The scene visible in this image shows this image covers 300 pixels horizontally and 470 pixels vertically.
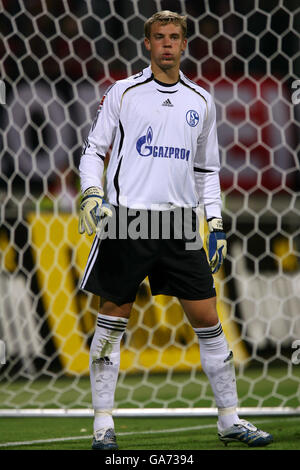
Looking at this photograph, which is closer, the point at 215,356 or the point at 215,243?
the point at 215,356

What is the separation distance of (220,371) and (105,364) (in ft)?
1.34

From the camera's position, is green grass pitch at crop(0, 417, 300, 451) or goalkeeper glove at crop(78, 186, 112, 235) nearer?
goalkeeper glove at crop(78, 186, 112, 235)

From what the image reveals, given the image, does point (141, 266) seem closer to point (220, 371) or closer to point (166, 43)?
point (220, 371)

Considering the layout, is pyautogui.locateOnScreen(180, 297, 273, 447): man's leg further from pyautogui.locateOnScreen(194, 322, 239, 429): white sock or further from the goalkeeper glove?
the goalkeeper glove

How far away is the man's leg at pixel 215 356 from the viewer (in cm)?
306

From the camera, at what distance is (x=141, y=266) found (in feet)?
9.88

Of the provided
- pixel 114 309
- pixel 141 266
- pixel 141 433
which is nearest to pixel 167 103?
pixel 141 266

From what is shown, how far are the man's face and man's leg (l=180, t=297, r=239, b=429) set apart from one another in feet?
2.73

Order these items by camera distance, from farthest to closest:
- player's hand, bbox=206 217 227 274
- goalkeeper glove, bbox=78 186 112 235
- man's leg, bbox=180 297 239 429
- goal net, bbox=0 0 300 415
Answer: goal net, bbox=0 0 300 415, player's hand, bbox=206 217 227 274, man's leg, bbox=180 297 239 429, goalkeeper glove, bbox=78 186 112 235

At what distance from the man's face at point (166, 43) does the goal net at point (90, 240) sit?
183cm

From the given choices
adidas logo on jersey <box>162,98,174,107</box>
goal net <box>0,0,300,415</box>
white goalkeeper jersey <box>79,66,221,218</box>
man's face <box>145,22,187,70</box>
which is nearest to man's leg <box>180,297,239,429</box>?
white goalkeeper jersey <box>79,66,221,218</box>

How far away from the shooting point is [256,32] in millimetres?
6184

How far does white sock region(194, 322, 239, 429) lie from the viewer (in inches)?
121

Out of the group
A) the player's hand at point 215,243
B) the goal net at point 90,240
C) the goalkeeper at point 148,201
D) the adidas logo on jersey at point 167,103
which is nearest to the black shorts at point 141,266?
the goalkeeper at point 148,201
